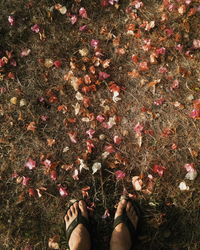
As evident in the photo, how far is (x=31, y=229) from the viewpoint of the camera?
3.33 m

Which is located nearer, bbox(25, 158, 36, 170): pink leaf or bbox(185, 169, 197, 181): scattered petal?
bbox(185, 169, 197, 181): scattered petal

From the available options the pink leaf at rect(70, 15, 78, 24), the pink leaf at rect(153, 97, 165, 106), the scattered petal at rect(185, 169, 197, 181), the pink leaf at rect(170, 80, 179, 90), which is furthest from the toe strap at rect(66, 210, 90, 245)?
the pink leaf at rect(70, 15, 78, 24)

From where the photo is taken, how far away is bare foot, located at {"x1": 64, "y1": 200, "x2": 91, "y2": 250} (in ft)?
10.4

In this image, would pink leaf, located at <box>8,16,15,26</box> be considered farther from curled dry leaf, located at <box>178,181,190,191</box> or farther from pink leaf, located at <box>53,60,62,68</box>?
curled dry leaf, located at <box>178,181,190,191</box>

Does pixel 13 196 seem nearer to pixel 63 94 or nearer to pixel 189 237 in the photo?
pixel 63 94

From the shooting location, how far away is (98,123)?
3.56 meters

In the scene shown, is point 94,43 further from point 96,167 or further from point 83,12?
point 96,167

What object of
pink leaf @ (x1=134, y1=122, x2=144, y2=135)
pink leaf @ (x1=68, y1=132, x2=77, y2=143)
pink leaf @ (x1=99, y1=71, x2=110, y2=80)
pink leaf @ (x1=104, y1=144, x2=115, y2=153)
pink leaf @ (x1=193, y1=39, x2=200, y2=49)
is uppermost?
pink leaf @ (x1=193, y1=39, x2=200, y2=49)

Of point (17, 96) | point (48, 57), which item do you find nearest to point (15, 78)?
point (17, 96)

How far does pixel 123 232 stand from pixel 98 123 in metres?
1.25

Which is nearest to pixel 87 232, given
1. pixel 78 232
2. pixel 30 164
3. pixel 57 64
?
pixel 78 232

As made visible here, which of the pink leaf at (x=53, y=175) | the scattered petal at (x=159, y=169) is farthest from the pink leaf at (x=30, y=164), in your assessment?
the scattered petal at (x=159, y=169)

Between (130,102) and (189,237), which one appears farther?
(130,102)

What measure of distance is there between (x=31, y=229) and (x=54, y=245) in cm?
31
